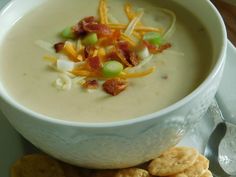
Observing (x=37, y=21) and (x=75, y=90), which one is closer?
(x=75, y=90)

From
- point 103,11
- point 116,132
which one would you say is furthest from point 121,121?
point 103,11

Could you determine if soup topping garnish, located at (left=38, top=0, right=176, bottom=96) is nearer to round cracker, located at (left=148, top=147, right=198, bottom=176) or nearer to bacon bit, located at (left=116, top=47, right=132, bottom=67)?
bacon bit, located at (left=116, top=47, right=132, bottom=67)

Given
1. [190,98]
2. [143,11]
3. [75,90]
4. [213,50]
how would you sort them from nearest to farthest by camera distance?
1. [190,98]
2. [75,90]
3. [213,50]
4. [143,11]

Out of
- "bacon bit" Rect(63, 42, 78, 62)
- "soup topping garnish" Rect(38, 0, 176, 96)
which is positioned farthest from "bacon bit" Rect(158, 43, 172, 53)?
"bacon bit" Rect(63, 42, 78, 62)

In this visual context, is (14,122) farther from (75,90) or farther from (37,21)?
(37,21)

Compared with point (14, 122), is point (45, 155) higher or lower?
lower

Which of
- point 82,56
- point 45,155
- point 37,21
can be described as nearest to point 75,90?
point 82,56

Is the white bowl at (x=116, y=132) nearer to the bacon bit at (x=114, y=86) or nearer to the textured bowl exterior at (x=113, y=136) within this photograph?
the textured bowl exterior at (x=113, y=136)
